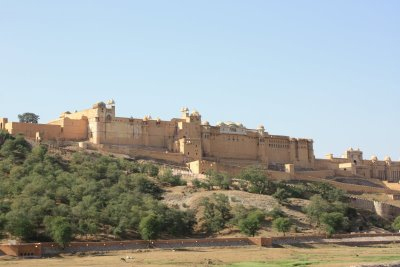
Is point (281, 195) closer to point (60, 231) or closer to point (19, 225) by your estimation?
point (60, 231)

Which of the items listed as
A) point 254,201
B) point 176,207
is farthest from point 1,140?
point 254,201

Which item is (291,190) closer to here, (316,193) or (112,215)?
(316,193)

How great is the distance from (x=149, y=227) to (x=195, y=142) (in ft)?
88.0

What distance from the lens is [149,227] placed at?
4322 cm

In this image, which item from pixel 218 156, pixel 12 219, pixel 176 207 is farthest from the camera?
pixel 218 156

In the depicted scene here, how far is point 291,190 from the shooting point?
60312 mm

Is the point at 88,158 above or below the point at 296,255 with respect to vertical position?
above

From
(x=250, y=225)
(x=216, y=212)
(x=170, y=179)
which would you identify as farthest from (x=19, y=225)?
(x=170, y=179)

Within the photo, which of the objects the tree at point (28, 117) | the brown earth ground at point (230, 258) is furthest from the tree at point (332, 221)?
the tree at point (28, 117)

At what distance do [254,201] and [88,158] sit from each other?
46.9ft

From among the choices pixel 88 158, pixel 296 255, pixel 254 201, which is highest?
pixel 88 158

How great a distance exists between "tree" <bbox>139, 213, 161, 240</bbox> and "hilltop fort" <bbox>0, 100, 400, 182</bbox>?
20.2m

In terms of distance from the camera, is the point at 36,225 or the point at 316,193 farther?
Answer: the point at 316,193

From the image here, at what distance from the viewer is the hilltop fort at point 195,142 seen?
65625 millimetres
